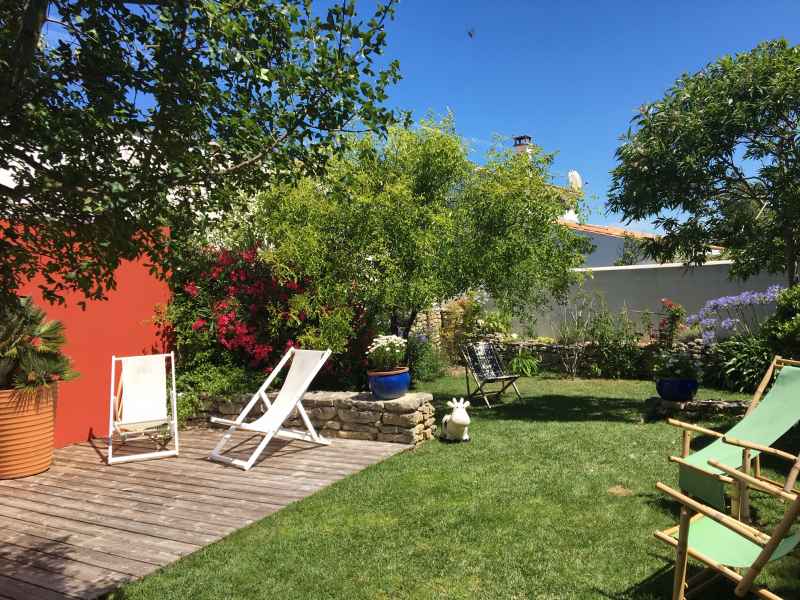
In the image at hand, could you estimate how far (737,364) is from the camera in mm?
9102

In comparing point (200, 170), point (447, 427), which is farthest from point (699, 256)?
point (200, 170)

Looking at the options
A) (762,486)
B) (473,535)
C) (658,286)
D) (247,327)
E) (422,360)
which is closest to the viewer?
(762,486)

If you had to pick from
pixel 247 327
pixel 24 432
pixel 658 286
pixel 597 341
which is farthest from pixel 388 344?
pixel 658 286

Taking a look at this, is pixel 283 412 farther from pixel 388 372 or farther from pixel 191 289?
pixel 191 289

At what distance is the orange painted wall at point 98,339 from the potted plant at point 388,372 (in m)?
2.84

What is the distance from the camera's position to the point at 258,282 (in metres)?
7.82

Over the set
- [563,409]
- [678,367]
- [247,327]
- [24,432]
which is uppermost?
[247,327]

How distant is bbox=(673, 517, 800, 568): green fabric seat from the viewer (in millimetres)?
2345

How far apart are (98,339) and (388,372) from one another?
12.3 ft

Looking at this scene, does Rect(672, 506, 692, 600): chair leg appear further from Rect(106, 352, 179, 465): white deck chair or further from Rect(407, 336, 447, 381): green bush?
Rect(407, 336, 447, 381): green bush

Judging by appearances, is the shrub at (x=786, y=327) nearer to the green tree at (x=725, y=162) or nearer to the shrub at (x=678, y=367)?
the shrub at (x=678, y=367)

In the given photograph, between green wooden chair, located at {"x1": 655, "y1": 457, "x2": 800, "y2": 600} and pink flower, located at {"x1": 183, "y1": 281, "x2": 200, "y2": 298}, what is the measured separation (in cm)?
671

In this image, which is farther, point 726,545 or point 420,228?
point 420,228

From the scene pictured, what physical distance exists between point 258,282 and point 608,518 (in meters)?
5.58
